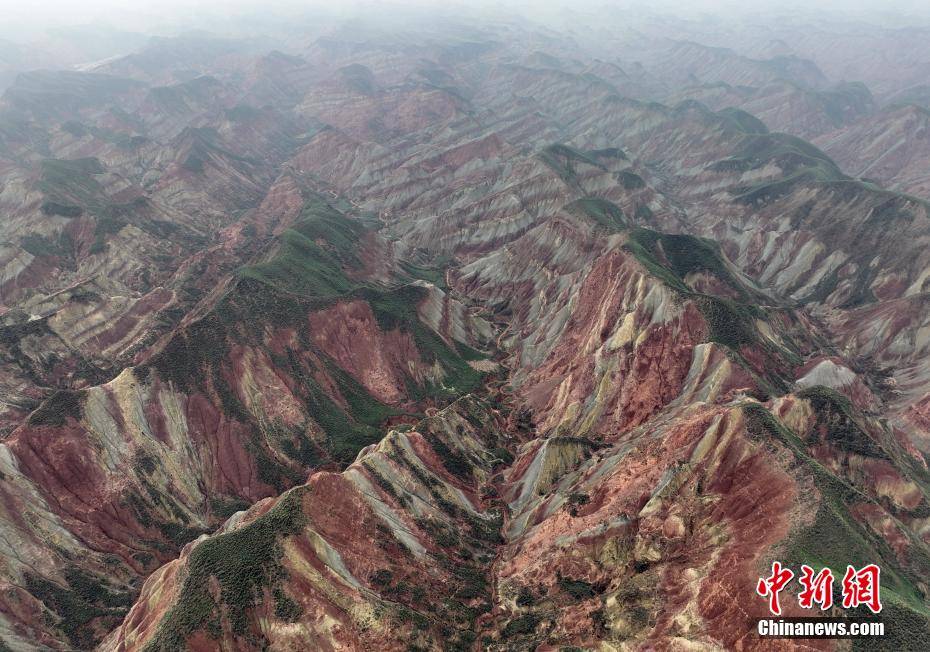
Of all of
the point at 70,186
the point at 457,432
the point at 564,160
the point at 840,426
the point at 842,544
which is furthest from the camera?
the point at 564,160

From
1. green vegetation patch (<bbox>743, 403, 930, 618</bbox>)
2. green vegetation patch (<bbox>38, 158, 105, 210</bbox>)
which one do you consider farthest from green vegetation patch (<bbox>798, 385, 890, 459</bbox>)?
green vegetation patch (<bbox>38, 158, 105, 210</bbox>)

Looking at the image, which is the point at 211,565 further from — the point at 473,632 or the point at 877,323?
the point at 877,323

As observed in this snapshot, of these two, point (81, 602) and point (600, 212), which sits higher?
point (600, 212)

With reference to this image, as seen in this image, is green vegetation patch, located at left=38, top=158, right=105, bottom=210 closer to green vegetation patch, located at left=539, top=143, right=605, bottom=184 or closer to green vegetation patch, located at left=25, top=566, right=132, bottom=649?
green vegetation patch, located at left=25, top=566, right=132, bottom=649
